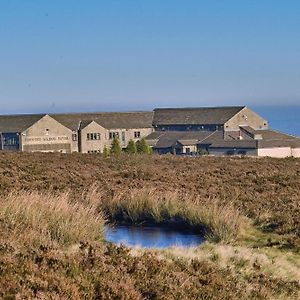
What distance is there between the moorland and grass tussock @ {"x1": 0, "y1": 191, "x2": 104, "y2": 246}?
22 millimetres

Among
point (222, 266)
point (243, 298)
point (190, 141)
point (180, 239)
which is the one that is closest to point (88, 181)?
point (180, 239)

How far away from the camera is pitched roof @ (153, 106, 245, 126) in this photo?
3797 inches

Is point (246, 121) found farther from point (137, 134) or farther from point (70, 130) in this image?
point (70, 130)

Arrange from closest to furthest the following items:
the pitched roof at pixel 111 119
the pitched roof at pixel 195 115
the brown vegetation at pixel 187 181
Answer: the brown vegetation at pixel 187 181 → the pitched roof at pixel 111 119 → the pitched roof at pixel 195 115

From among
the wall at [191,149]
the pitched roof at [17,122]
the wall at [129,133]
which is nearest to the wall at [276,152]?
the wall at [191,149]

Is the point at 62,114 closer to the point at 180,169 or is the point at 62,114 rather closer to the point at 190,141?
the point at 190,141

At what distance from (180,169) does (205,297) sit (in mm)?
20828

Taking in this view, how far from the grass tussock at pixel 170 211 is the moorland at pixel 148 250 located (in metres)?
0.03

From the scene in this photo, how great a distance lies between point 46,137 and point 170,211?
212 ft

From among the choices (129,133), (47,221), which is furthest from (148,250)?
(129,133)

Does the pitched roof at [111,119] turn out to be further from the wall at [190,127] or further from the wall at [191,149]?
the wall at [191,149]

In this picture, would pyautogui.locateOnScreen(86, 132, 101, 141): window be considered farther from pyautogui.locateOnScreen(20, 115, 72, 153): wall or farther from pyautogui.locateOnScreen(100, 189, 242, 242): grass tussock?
pyautogui.locateOnScreen(100, 189, 242, 242): grass tussock

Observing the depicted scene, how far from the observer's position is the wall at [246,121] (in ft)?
314

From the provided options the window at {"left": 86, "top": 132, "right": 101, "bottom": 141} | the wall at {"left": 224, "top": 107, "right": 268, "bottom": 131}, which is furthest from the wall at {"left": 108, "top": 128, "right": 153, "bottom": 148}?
the wall at {"left": 224, "top": 107, "right": 268, "bottom": 131}
